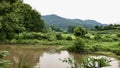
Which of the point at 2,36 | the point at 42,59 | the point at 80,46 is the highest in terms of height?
the point at 2,36

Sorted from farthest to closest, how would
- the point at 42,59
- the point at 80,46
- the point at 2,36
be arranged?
1. the point at 2,36
2. the point at 80,46
3. the point at 42,59

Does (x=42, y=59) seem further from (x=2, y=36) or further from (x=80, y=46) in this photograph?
(x=2, y=36)

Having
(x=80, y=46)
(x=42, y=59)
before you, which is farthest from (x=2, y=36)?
(x=42, y=59)

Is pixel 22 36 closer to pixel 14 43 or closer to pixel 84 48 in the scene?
pixel 14 43

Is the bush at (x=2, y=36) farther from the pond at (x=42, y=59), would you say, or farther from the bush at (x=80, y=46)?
the bush at (x=80, y=46)

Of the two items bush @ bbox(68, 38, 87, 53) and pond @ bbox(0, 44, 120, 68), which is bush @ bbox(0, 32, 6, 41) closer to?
pond @ bbox(0, 44, 120, 68)

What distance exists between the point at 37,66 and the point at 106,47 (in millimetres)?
14051

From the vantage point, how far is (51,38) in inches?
1687

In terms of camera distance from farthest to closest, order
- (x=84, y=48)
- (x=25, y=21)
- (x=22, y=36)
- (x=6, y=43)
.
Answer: (x=25, y=21)
(x=22, y=36)
(x=6, y=43)
(x=84, y=48)

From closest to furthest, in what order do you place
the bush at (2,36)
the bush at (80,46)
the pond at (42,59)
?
1. the pond at (42,59)
2. the bush at (80,46)
3. the bush at (2,36)

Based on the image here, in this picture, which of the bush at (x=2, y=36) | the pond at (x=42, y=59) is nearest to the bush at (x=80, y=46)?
the pond at (x=42, y=59)

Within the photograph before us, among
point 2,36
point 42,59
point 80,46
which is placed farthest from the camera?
point 2,36

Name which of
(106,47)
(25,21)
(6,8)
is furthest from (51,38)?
(6,8)

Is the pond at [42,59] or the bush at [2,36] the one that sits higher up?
the bush at [2,36]
